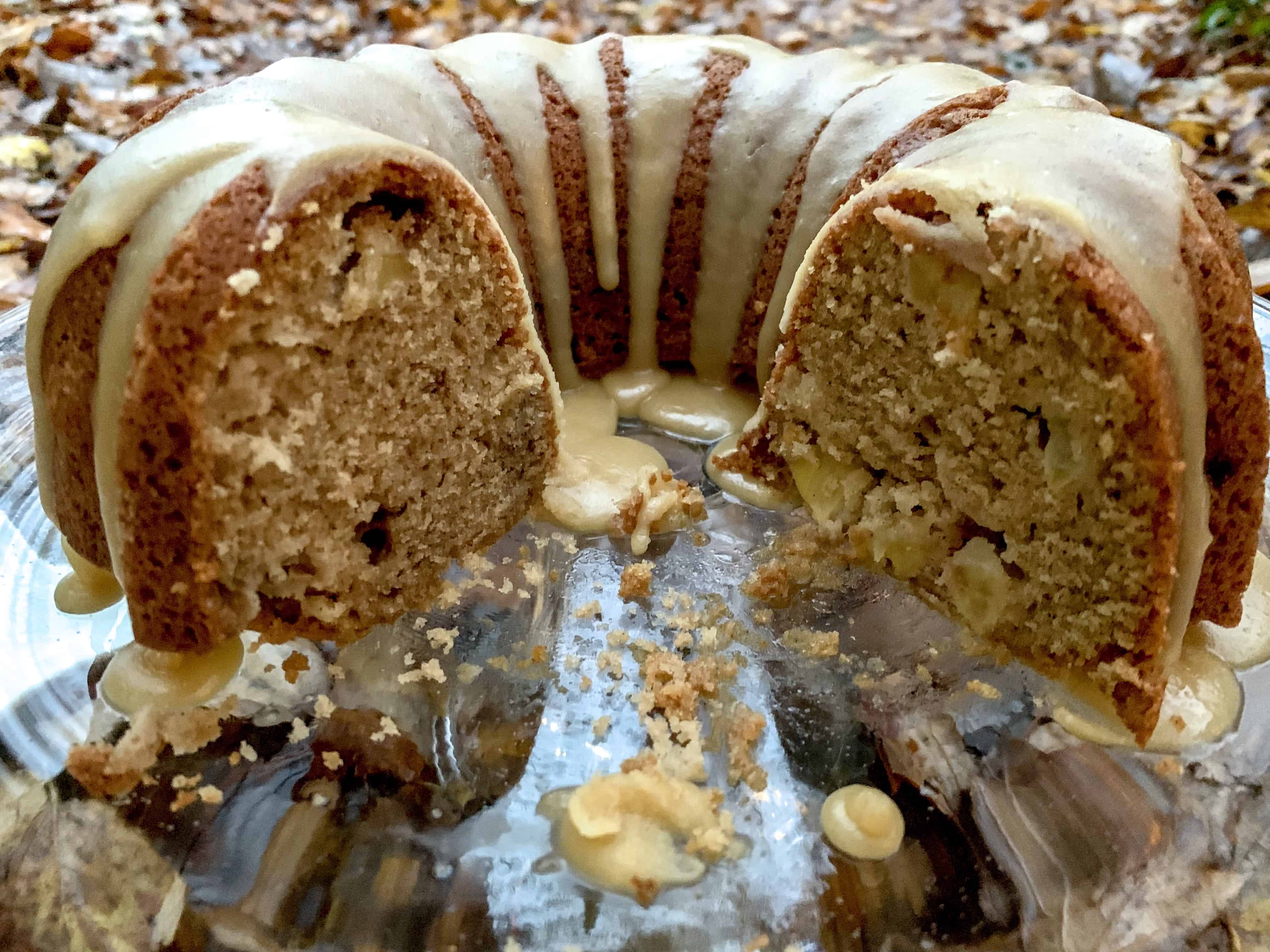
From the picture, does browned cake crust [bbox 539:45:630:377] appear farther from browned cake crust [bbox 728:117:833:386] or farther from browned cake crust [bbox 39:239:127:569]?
browned cake crust [bbox 39:239:127:569]

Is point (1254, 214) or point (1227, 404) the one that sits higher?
point (1227, 404)

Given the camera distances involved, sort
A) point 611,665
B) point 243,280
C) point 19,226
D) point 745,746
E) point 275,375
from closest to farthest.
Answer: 1. point 243,280
2. point 275,375
3. point 745,746
4. point 611,665
5. point 19,226

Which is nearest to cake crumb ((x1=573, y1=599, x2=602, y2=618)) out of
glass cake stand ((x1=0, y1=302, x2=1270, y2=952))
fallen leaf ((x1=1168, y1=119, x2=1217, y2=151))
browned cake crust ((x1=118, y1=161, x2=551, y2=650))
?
glass cake stand ((x1=0, y1=302, x2=1270, y2=952))

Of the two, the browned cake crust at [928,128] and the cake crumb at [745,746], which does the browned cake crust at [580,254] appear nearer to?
the browned cake crust at [928,128]

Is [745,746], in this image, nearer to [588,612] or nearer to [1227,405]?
[588,612]

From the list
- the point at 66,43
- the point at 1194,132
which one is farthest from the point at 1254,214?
the point at 66,43

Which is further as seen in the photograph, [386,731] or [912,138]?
[912,138]

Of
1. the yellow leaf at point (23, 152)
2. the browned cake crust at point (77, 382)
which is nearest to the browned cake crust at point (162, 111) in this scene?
the browned cake crust at point (77, 382)

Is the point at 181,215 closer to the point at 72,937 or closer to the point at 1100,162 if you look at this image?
the point at 72,937
